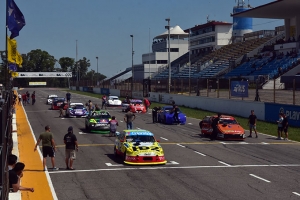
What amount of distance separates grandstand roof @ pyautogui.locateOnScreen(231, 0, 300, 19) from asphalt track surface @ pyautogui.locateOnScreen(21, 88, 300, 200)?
4378cm

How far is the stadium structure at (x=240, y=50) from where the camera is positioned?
67219 millimetres

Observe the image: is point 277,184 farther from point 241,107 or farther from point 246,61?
point 246,61

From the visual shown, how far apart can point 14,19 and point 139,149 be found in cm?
1290

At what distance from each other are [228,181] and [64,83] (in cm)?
17910

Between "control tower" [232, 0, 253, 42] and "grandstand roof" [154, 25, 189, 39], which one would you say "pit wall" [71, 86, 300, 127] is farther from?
"grandstand roof" [154, 25, 189, 39]

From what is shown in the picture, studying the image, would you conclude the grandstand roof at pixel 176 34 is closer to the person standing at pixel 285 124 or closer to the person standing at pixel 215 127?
the person standing at pixel 285 124

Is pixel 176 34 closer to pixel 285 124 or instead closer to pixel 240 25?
pixel 240 25

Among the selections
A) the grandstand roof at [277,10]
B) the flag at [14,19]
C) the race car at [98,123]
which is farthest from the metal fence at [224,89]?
the flag at [14,19]

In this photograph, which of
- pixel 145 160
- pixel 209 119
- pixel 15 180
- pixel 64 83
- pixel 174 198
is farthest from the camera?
pixel 64 83

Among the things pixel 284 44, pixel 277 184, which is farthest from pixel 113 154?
pixel 284 44

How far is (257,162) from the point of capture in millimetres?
19938

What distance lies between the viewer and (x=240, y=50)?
89.6m

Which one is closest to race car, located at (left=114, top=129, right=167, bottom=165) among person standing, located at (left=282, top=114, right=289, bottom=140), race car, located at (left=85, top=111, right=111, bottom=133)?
race car, located at (left=85, top=111, right=111, bottom=133)

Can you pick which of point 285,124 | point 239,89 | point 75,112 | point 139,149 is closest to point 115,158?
point 139,149
